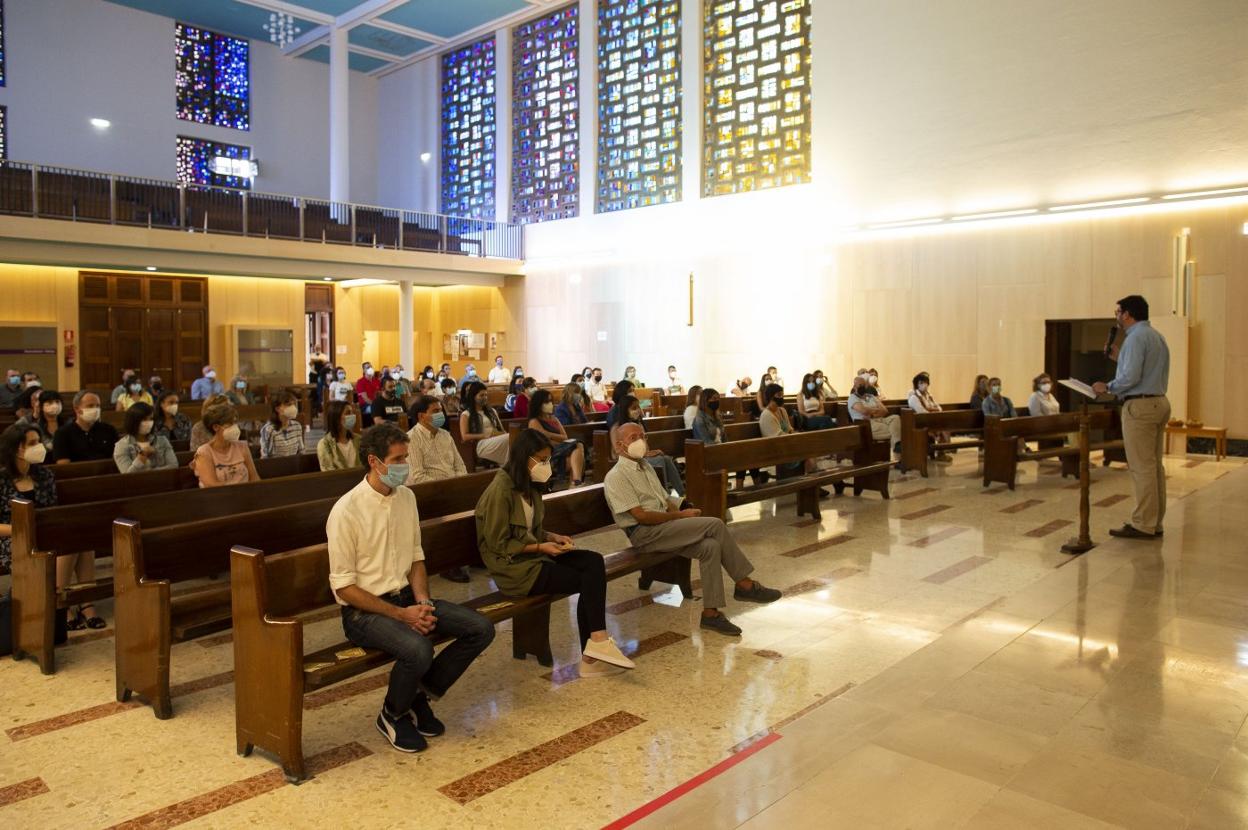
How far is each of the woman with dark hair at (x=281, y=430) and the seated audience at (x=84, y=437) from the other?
116 centimetres

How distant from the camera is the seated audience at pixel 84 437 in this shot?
670 cm

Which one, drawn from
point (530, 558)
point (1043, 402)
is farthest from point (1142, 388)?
point (1043, 402)

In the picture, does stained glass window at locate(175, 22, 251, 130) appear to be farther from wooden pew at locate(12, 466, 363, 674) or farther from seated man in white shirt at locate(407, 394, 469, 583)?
wooden pew at locate(12, 466, 363, 674)

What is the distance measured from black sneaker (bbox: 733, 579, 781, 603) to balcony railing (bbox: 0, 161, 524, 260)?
1477cm

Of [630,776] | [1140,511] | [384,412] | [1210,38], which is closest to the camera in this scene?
[630,776]

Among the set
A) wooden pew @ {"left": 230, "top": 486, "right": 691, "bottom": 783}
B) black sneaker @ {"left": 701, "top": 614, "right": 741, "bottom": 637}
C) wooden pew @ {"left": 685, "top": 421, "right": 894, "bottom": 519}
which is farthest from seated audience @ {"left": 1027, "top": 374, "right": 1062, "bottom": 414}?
wooden pew @ {"left": 230, "top": 486, "right": 691, "bottom": 783}

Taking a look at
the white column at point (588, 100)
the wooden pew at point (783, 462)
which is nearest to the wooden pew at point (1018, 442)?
the wooden pew at point (783, 462)

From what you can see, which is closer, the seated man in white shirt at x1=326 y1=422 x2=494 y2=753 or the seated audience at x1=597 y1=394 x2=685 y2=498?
the seated man in white shirt at x1=326 y1=422 x2=494 y2=753

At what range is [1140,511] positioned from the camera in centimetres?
673

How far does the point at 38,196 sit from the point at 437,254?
8073mm

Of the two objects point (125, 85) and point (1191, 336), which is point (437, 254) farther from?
point (1191, 336)

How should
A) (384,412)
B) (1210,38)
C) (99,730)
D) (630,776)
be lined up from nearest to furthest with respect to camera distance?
1. (630,776)
2. (99,730)
3. (384,412)
4. (1210,38)

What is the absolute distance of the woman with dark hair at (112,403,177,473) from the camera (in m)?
6.14

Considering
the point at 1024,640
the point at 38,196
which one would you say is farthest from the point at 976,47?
the point at 38,196
